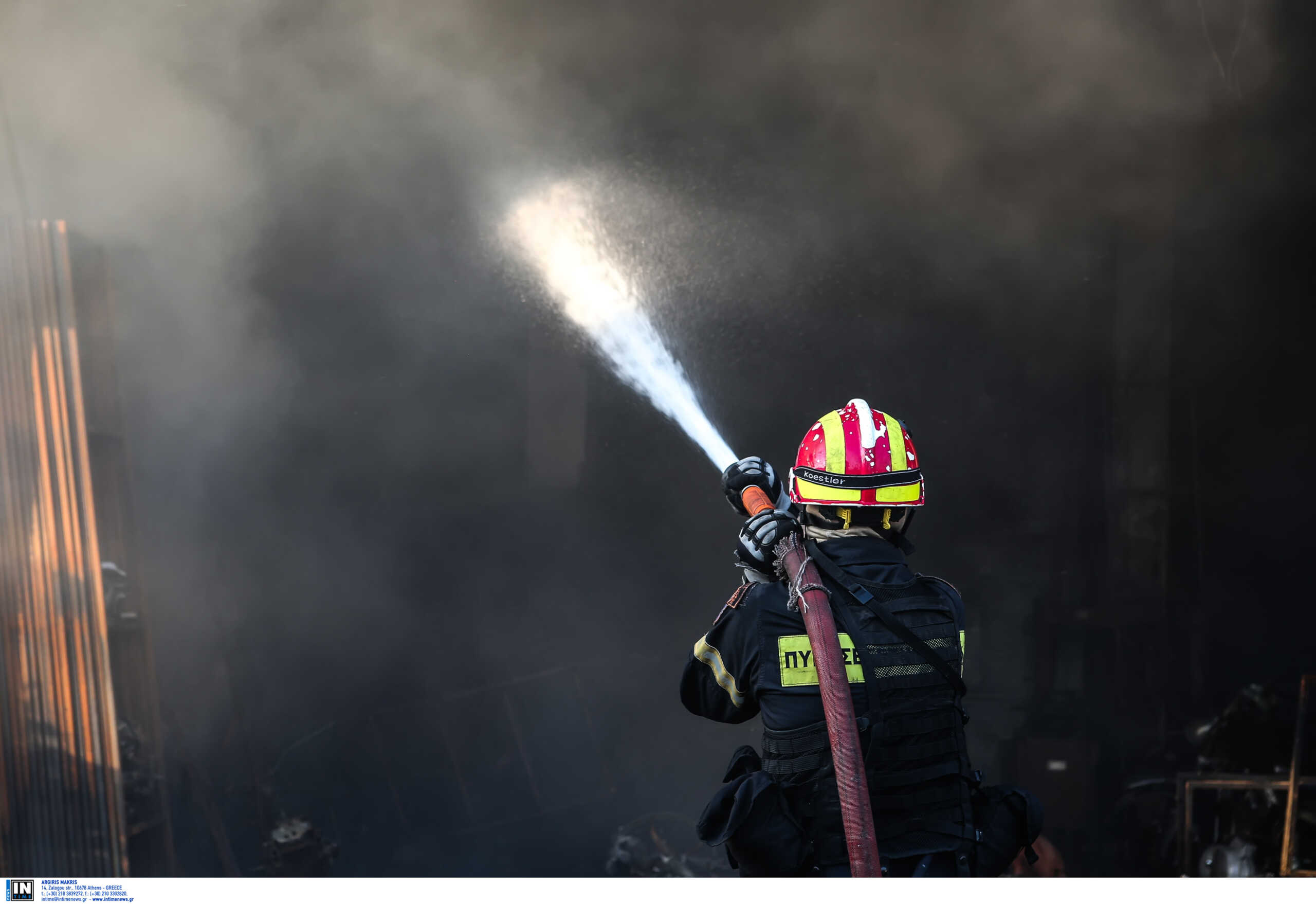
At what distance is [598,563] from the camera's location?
466 cm

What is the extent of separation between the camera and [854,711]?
99.8 inches

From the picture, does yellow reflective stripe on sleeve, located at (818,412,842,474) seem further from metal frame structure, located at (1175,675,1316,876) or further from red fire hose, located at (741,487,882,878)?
metal frame structure, located at (1175,675,1316,876)

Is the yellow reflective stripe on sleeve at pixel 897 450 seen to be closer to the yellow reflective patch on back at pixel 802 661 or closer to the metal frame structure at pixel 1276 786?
the yellow reflective patch on back at pixel 802 661

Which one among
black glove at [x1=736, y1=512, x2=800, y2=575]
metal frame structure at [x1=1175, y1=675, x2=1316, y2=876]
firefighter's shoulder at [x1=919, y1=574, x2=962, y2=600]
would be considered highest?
black glove at [x1=736, y1=512, x2=800, y2=575]

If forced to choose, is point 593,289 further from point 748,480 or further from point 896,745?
point 896,745

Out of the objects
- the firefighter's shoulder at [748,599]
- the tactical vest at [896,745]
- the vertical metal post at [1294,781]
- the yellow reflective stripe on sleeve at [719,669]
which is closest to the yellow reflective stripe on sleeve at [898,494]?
the tactical vest at [896,745]

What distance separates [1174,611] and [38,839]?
15.5 ft

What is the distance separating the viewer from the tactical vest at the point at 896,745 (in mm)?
2549

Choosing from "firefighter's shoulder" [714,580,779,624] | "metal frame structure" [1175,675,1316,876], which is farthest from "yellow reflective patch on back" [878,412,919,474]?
"metal frame structure" [1175,675,1316,876]

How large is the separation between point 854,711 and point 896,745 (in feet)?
0.47

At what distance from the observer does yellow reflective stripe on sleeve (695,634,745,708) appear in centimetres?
265

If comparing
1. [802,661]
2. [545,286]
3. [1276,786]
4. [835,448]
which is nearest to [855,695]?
[802,661]

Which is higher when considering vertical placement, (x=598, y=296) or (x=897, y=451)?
(x=598, y=296)

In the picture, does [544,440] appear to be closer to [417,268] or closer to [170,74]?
[417,268]
